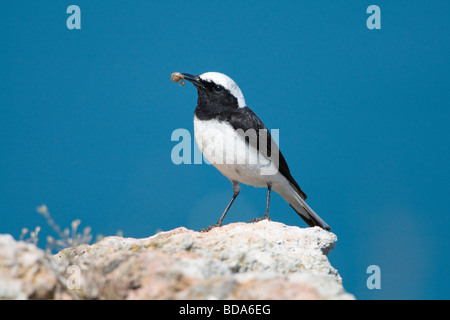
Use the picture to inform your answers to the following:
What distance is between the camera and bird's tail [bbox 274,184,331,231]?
19.6 feet

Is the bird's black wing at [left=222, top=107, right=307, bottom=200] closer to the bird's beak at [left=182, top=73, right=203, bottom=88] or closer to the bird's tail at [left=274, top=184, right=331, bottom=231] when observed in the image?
the bird's tail at [left=274, top=184, right=331, bottom=231]

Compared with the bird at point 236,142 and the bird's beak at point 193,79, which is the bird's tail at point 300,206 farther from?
the bird's beak at point 193,79

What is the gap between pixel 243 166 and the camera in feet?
18.2

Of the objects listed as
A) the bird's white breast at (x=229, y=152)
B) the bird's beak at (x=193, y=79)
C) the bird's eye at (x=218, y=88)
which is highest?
the bird's beak at (x=193, y=79)

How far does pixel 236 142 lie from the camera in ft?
18.0

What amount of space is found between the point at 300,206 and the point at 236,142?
50.7 inches

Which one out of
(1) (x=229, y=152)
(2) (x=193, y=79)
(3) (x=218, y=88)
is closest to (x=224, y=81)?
(3) (x=218, y=88)

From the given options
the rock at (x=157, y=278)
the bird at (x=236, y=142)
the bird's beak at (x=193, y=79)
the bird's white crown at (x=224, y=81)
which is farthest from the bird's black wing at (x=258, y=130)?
the rock at (x=157, y=278)

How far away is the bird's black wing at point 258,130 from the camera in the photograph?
559cm

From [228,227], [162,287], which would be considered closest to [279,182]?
[228,227]

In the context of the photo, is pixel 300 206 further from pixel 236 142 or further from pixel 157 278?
pixel 157 278
